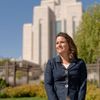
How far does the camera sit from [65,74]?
416 cm

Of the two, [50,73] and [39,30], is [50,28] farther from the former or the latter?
[50,73]

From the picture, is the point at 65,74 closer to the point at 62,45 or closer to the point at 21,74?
the point at 62,45

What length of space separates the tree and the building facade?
59030 millimetres

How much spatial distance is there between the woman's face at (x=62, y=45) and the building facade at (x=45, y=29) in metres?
103

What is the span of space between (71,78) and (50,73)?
236mm

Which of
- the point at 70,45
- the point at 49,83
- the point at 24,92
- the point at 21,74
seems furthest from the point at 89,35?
the point at 49,83

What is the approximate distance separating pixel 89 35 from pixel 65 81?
1647 inches

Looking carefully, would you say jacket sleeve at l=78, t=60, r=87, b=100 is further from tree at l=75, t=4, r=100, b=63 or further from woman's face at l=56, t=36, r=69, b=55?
tree at l=75, t=4, r=100, b=63

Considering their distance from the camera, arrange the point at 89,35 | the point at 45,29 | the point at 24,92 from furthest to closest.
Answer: the point at 45,29, the point at 89,35, the point at 24,92

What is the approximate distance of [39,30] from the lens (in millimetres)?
110938

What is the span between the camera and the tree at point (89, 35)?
147 ft

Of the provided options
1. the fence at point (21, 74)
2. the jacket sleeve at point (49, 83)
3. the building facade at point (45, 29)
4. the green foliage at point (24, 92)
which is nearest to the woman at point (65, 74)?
the jacket sleeve at point (49, 83)

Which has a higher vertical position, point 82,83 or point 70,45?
point 70,45

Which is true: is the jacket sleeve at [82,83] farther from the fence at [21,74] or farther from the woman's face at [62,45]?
the fence at [21,74]
